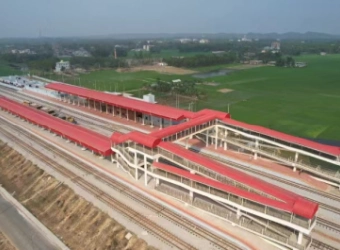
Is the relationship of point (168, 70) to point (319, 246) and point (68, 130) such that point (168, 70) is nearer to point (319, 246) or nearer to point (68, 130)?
point (68, 130)

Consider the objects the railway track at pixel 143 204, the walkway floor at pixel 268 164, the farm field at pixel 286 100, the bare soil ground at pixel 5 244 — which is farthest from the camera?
the farm field at pixel 286 100

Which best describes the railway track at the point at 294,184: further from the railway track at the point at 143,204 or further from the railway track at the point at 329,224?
the railway track at the point at 143,204

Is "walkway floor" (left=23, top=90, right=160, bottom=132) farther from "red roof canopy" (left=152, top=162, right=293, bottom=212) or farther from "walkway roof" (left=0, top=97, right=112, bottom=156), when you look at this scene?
"red roof canopy" (left=152, top=162, right=293, bottom=212)

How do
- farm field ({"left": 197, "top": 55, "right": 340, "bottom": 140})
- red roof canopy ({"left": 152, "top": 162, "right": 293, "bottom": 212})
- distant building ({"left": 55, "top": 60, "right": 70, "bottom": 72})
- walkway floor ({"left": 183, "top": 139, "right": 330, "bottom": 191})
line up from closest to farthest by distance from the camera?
red roof canopy ({"left": 152, "top": 162, "right": 293, "bottom": 212}) < walkway floor ({"left": 183, "top": 139, "right": 330, "bottom": 191}) < farm field ({"left": 197, "top": 55, "right": 340, "bottom": 140}) < distant building ({"left": 55, "top": 60, "right": 70, "bottom": 72})

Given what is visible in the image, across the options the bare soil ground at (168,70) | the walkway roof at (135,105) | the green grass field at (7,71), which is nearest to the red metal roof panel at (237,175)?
the walkway roof at (135,105)

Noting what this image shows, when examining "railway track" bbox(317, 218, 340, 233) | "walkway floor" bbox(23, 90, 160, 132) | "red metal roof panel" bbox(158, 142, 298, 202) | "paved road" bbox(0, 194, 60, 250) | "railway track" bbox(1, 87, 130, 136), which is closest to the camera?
"red metal roof panel" bbox(158, 142, 298, 202)

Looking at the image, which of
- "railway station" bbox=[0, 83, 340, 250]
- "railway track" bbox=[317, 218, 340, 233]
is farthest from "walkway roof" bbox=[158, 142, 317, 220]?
"railway track" bbox=[317, 218, 340, 233]

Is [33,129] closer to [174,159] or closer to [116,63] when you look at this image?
[174,159]
